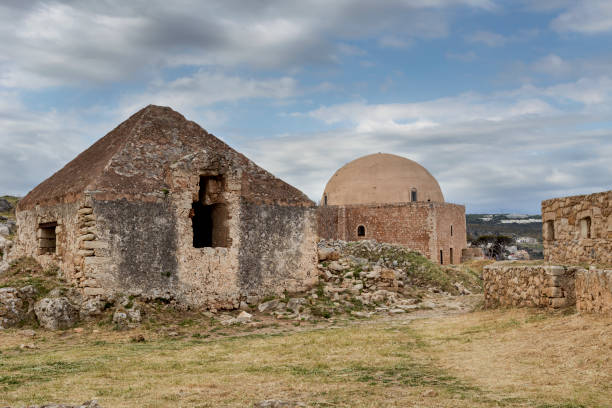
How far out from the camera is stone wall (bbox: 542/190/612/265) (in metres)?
11.7

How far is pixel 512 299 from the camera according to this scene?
450 inches

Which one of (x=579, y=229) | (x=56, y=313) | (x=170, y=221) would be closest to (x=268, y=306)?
(x=170, y=221)

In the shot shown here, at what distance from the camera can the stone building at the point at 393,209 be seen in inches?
1298

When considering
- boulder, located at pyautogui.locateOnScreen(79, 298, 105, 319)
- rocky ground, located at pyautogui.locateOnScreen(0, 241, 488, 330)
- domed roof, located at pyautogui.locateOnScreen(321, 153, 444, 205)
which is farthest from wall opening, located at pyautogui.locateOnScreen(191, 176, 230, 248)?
domed roof, located at pyautogui.locateOnScreen(321, 153, 444, 205)

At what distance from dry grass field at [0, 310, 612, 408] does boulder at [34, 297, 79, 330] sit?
12.1 inches

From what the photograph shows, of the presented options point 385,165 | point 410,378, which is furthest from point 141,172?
point 385,165

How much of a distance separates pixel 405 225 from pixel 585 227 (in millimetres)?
20811

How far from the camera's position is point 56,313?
12094 millimetres

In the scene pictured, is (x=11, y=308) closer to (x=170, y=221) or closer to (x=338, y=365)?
(x=170, y=221)

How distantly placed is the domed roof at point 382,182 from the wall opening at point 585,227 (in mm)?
21859

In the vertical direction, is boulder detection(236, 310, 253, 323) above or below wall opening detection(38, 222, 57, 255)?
below

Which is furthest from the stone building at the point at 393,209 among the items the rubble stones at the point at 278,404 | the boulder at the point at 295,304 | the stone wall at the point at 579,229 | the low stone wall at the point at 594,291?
the rubble stones at the point at 278,404

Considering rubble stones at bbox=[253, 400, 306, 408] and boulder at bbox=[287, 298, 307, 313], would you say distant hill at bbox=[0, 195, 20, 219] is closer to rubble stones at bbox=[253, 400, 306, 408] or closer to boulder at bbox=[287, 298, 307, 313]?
boulder at bbox=[287, 298, 307, 313]

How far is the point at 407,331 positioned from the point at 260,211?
5631 millimetres
